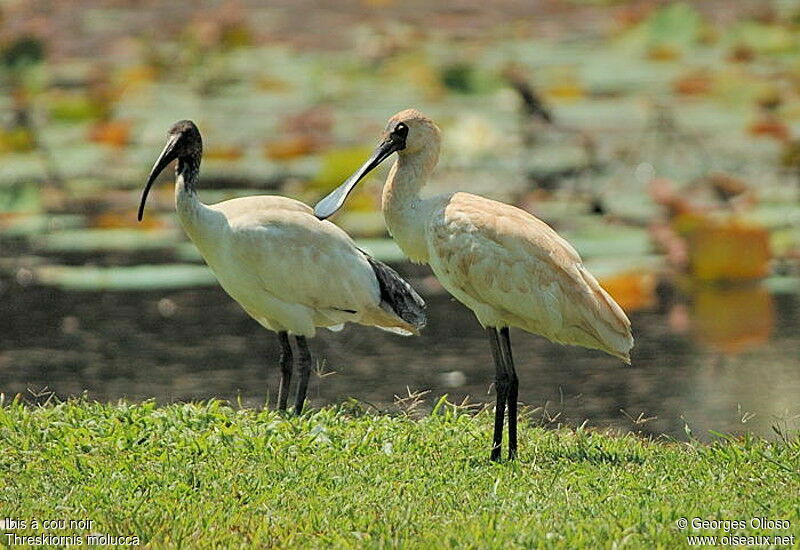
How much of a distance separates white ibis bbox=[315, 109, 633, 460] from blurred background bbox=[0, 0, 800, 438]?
2.44ft

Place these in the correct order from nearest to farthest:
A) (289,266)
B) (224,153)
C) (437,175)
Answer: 1. (289,266)
2. (437,175)
3. (224,153)

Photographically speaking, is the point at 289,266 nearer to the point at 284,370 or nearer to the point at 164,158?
the point at 284,370

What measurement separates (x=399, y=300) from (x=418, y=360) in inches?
66.5

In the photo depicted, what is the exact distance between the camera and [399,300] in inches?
267

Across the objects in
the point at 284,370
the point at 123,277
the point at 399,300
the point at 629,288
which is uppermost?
the point at 399,300

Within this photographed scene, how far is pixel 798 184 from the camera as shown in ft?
37.6

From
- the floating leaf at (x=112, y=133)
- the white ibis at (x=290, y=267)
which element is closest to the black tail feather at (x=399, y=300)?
the white ibis at (x=290, y=267)

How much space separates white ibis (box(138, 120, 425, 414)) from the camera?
21.7 feet

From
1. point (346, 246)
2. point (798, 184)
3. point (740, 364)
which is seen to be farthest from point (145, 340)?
point (798, 184)

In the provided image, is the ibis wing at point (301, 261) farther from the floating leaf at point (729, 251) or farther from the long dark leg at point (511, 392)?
the floating leaf at point (729, 251)

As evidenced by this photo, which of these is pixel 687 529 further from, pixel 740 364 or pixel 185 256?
pixel 185 256

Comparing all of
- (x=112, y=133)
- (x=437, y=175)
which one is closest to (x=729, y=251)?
(x=437, y=175)

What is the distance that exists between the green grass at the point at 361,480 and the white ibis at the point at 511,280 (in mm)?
392

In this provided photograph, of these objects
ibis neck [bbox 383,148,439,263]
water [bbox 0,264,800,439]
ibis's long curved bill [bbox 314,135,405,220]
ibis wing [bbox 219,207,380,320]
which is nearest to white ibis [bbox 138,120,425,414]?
ibis wing [bbox 219,207,380,320]
